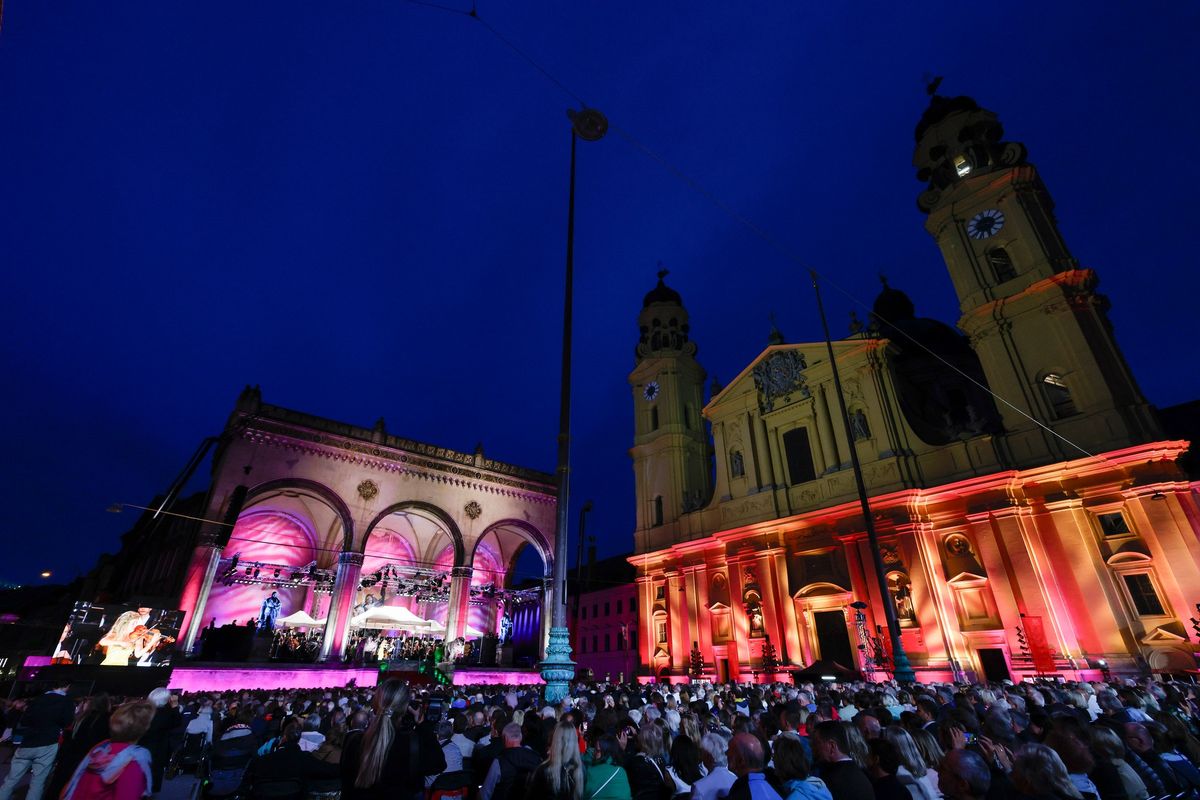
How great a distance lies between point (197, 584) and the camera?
869 inches

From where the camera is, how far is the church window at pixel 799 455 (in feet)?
90.0

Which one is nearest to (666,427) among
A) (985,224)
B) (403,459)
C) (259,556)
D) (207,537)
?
(403,459)

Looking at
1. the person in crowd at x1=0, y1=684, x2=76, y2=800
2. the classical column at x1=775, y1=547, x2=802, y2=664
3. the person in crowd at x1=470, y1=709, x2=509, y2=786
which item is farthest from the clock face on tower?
the person in crowd at x1=0, y1=684, x2=76, y2=800

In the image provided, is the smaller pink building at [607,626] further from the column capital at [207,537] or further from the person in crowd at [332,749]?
the person in crowd at [332,749]

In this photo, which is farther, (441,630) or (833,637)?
(441,630)

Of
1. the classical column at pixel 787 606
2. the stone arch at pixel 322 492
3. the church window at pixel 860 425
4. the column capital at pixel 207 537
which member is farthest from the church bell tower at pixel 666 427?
the column capital at pixel 207 537

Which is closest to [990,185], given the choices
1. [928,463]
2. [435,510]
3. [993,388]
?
[993,388]

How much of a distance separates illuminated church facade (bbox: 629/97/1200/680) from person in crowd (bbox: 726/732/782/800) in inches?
706

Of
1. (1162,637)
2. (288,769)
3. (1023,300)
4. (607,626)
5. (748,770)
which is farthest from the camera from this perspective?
(607,626)

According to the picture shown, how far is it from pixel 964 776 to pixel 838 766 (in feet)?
2.95

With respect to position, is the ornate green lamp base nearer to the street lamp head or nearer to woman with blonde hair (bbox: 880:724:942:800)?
woman with blonde hair (bbox: 880:724:942:800)

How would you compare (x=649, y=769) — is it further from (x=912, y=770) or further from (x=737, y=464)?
(x=737, y=464)

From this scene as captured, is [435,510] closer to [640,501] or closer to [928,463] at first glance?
[640,501]

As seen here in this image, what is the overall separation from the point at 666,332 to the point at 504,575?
1999 centimetres
